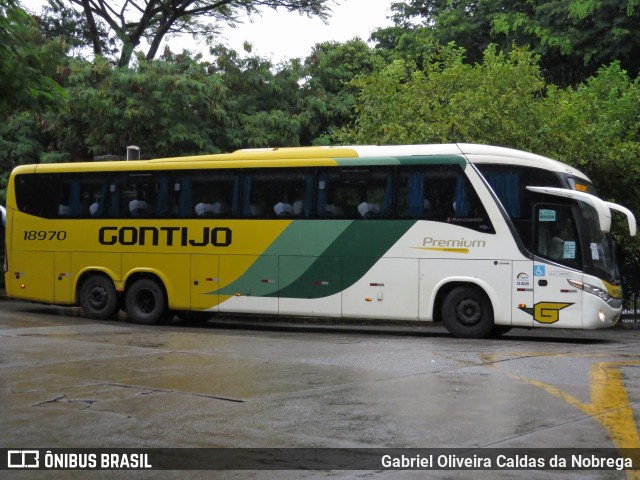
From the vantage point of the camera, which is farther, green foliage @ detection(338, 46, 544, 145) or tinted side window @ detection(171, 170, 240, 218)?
green foliage @ detection(338, 46, 544, 145)

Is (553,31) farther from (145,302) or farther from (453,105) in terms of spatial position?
(145,302)

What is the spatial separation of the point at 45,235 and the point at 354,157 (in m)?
7.45

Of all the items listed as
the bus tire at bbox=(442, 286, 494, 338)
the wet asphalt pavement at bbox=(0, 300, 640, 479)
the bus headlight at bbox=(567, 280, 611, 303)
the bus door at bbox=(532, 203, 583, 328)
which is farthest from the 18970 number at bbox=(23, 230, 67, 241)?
the bus headlight at bbox=(567, 280, 611, 303)

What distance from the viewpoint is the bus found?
17312 mm

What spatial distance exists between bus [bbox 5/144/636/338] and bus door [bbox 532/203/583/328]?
0.02 m

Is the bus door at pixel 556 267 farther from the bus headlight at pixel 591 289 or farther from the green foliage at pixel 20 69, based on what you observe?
the green foliage at pixel 20 69

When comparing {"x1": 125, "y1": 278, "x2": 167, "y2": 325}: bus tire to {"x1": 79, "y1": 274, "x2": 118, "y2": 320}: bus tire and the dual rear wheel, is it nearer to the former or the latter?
the dual rear wheel

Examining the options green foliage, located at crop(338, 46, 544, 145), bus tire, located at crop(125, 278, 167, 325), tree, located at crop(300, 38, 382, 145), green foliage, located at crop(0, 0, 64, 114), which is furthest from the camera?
tree, located at crop(300, 38, 382, 145)

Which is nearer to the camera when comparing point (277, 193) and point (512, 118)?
point (277, 193)

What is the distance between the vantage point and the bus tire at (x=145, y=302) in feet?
67.1

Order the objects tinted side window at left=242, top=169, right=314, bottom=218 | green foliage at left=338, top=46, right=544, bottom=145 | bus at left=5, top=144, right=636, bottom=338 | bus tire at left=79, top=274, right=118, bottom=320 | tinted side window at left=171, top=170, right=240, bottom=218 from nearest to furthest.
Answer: bus at left=5, top=144, right=636, bottom=338 → tinted side window at left=242, top=169, right=314, bottom=218 → tinted side window at left=171, top=170, right=240, bottom=218 → bus tire at left=79, top=274, right=118, bottom=320 → green foliage at left=338, top=46, right=544, bottom=145

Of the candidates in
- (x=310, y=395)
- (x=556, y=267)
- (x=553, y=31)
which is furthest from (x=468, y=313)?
(x=553, y=31)

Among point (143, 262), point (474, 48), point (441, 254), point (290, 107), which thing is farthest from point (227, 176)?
point (474, 48)

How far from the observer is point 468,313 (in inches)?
700
